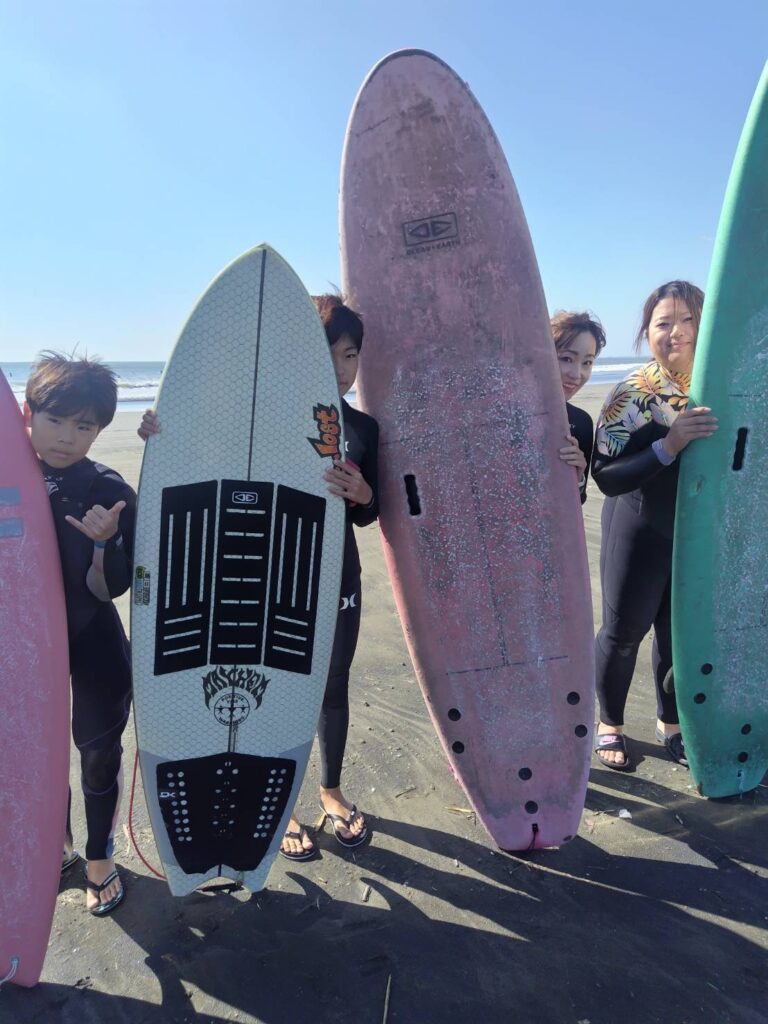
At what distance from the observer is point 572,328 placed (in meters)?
2.41

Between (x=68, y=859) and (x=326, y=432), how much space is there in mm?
1624

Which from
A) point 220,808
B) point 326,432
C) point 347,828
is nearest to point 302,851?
point 347,828

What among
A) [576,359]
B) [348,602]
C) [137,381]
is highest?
[137,381]

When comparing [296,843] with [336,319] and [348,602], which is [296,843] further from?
[336,319]

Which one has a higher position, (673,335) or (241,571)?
(673,335)

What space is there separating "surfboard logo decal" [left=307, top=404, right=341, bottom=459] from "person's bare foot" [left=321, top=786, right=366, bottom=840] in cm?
119

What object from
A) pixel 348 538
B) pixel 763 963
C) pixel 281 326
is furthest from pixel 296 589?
pixel 763 963

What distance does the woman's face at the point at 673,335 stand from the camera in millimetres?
2377

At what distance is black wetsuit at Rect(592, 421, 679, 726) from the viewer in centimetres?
229

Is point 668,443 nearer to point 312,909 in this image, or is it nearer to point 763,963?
point 763,963

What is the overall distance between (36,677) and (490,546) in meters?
1.50

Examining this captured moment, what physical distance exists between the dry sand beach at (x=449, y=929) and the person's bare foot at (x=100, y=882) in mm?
43

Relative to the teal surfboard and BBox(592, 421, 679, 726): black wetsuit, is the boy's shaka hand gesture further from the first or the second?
the teal surfboard

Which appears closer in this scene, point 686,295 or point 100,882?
point 100,882
